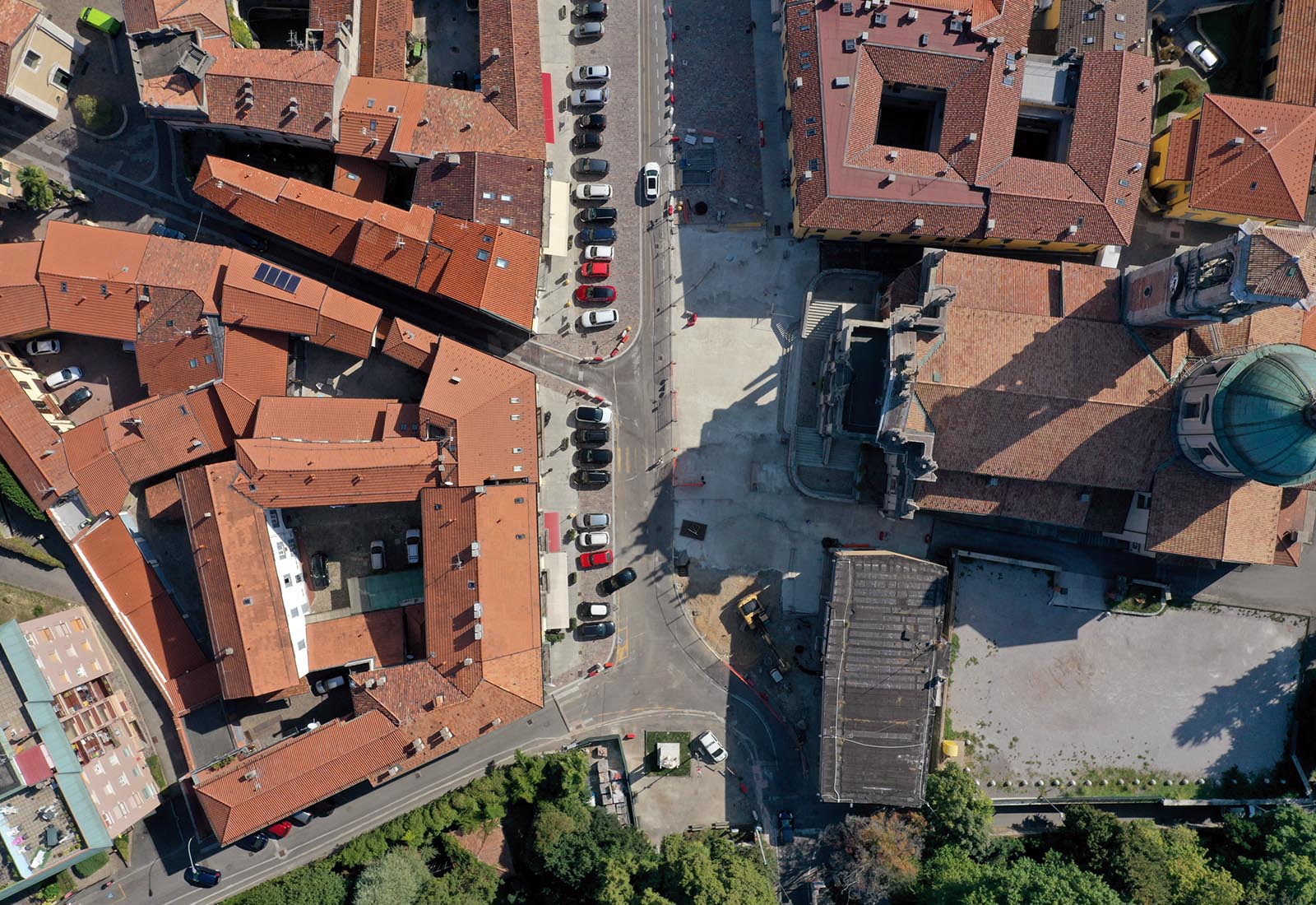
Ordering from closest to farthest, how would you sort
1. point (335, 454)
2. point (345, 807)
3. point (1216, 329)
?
point (1216, 329), point (335, 454), point (345, 807)

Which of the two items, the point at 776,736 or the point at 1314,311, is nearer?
the point at 1314,311

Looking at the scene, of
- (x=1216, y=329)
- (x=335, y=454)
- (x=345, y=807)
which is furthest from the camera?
(x=345, y=807)

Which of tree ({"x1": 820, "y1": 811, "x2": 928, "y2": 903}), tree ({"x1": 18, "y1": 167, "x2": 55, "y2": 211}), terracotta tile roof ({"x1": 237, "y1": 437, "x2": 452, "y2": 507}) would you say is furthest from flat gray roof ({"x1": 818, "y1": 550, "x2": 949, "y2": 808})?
tree ({"x1": 18, "y1": 167, "x2": 55, "y2": 211})

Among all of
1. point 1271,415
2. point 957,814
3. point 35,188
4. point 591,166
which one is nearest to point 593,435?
point 591,166

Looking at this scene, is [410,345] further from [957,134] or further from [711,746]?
[957,134]

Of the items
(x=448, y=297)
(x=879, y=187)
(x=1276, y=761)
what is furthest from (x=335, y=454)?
(x=1276, y=761)

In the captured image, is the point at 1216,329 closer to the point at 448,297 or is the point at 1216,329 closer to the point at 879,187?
the point at 879,187

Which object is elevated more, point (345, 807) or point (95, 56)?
point (95, 56)

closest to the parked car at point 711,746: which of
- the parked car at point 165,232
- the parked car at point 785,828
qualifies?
the parked car at point 785,828
